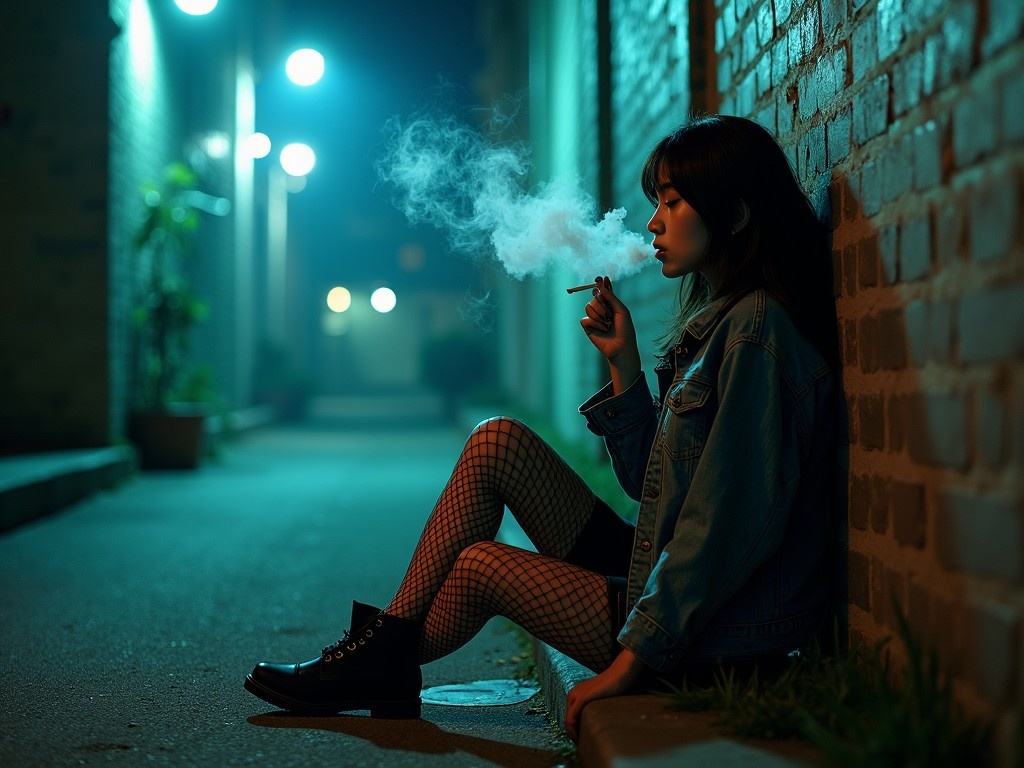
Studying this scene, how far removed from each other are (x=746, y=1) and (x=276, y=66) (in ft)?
81.9

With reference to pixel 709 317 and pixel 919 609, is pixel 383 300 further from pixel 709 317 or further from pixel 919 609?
pixel 919 609

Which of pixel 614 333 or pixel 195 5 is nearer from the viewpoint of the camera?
pixel 614 333

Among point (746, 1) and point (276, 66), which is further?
point (276, 66)

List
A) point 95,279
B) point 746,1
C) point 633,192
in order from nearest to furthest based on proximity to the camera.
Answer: point 746,1
point 633,192
point 95,279

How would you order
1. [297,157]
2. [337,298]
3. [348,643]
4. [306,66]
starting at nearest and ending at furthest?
1. [348,643]
2. [306,66]
3. [297,157]
4. [337,298]


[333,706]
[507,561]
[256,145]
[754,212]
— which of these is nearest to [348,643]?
[333,706]

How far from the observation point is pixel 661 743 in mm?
2043

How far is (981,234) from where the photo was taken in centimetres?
166

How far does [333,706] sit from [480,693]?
648 millimetres

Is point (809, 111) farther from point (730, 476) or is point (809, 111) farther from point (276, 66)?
point (276, 66)

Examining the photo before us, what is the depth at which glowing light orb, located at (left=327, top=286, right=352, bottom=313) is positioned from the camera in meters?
43.2

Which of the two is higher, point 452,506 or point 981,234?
point 981,234

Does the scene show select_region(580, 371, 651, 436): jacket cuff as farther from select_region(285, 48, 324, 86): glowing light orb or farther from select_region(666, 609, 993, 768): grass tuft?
select_region(285, 48, 324, 86): glowing light orb

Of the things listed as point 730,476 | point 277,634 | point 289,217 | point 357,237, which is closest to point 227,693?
point 277,634
